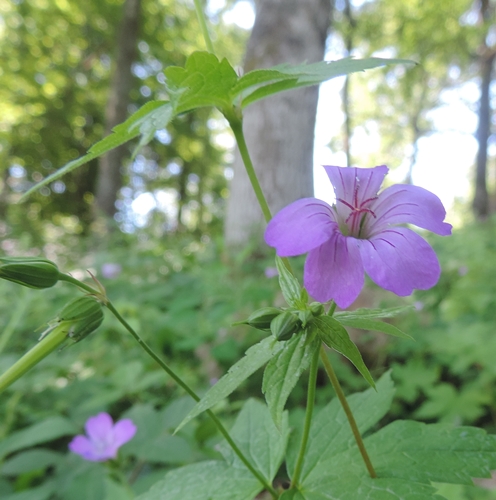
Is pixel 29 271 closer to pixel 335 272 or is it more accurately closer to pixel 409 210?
pixel 335 272

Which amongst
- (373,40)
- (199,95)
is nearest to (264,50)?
(199,95)

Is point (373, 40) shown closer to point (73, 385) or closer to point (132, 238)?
point (132, 238)

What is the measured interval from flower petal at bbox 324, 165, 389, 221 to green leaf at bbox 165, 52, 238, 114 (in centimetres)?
26

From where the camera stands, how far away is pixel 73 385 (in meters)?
1.99

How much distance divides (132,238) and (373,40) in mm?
9056

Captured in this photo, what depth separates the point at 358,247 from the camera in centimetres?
64

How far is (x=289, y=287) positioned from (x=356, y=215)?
0.66 ft

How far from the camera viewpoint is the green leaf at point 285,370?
585 mm

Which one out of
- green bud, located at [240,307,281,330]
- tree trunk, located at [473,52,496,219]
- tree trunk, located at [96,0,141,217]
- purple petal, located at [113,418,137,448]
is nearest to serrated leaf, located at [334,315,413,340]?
green bud, located at [240,307,281,330]

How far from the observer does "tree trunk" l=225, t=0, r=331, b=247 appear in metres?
4.11

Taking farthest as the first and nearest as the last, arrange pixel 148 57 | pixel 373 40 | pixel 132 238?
pixel 148 57 < pixel 373 40 < pixel 132 238

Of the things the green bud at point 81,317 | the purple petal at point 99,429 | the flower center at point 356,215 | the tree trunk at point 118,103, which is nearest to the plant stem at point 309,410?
the flower center at point 356,215

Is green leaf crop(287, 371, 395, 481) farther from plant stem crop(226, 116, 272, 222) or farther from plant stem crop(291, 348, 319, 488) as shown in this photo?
plant stem crop(226, 116, 272, 222)

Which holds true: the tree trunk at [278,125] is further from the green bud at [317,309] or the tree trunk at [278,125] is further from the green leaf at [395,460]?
the green bud at [317,309]
